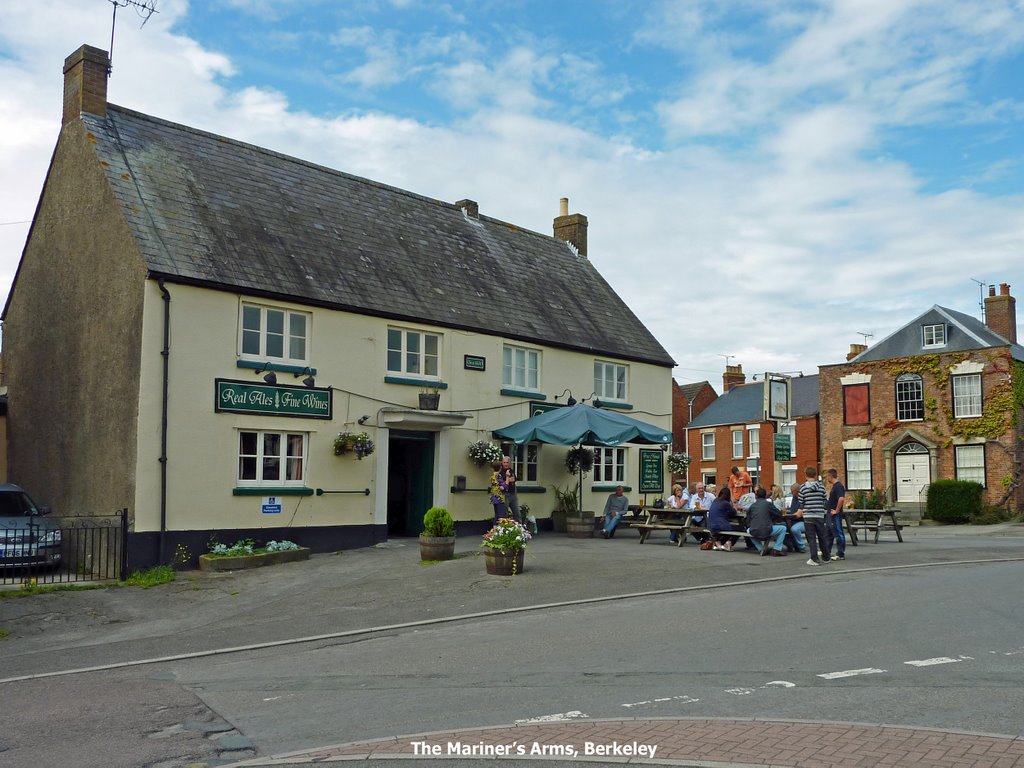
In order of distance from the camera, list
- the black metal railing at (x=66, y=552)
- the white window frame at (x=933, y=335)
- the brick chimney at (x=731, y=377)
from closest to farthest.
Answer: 1. the black metal railing at (x=66, y=552)
2. the white window frame at (x=933, y=335)
3. the brick chimney at (x=731, y=377)

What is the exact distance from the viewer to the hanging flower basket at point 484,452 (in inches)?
876

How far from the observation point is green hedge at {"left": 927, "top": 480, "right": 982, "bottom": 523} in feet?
119

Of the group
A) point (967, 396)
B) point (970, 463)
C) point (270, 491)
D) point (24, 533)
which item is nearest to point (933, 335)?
point (967, 396)

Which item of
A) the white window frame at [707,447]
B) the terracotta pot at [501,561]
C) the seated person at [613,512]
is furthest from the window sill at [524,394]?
the white window frame at [707,447]

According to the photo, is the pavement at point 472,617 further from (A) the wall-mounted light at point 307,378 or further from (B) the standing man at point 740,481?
(A) the wall-mounted light at point 307,378

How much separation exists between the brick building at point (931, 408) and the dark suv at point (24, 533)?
31.7m

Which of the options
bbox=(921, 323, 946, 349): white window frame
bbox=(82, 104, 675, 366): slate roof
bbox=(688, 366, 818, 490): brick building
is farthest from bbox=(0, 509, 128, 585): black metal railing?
bbox=(688, 366, 818, 490): brick building

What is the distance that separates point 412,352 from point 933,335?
1075 inches

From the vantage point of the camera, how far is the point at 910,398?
4025 cm

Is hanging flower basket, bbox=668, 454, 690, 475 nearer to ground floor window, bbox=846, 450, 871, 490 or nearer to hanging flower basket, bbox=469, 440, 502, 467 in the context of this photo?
hanging flower basket, bbox=469, 440, 502, 467

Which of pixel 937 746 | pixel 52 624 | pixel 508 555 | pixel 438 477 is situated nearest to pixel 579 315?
pixel 438 477

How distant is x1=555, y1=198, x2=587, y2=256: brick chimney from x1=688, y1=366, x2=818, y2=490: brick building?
20.1 metres

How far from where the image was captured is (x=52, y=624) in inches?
527

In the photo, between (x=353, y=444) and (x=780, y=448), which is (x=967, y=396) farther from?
(x=353, y=444)
